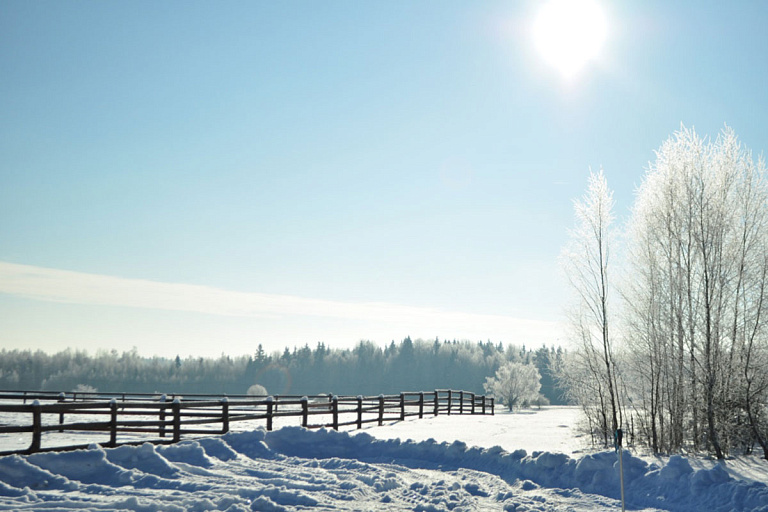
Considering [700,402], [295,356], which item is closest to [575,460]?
[700,402]

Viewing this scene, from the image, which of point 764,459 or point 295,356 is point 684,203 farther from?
point 295,356

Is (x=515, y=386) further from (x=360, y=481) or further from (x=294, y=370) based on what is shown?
(x=294, y=370)

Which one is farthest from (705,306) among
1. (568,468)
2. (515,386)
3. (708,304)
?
(515,386)

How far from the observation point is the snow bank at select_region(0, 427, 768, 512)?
25.2ft

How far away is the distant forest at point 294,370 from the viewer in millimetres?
125938

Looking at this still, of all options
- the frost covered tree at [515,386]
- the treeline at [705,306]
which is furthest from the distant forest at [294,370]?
the treeline at [705,306]

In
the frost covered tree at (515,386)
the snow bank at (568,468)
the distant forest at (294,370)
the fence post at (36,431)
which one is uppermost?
the fence post at (36,431)

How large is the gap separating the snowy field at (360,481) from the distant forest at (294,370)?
109 m

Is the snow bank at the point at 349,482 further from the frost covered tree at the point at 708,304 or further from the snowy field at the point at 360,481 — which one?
the frost covered tree at the point at 708,304

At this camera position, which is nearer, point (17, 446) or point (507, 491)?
point (507, 491)

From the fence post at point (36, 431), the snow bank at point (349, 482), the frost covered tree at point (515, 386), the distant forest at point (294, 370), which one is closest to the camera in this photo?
the snow bank at point (349, 482)

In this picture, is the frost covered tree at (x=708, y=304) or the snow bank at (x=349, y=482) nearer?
the snow bank at (x=349, y=482)

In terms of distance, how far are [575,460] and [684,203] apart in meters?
7.29

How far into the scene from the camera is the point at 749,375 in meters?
12.9
